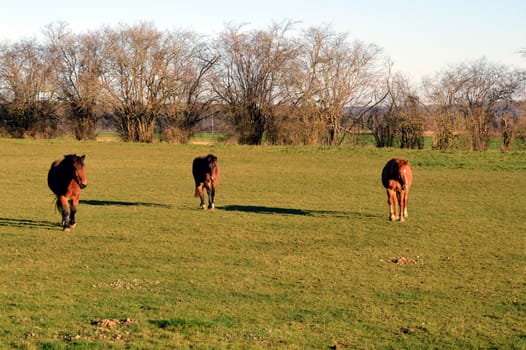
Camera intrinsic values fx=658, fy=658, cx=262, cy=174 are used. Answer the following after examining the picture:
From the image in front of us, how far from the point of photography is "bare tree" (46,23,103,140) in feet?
158

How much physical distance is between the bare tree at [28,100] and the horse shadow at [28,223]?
3583 centimetres

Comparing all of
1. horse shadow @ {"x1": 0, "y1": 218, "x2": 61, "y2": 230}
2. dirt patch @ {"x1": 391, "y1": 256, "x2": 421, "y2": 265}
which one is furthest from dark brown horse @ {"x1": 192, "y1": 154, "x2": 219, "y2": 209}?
dirt patch @ {"x1": 391, "y1": 256, "x2": 421, "y2": 265}

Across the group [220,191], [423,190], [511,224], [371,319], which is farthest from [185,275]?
[423,190]

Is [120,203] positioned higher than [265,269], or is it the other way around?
[120,203]

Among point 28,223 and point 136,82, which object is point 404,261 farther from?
point 136,82

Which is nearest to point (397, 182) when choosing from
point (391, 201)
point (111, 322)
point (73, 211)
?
point (391, 201)

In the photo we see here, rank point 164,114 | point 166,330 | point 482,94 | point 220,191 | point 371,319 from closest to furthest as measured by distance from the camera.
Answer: point 166,330 → point 371,319 → point 220,191 → point 482,94 → point 164,114

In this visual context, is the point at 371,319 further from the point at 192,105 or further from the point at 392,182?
the point at 192,105

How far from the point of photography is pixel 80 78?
48.8 meters

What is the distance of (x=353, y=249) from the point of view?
1192 centimetres

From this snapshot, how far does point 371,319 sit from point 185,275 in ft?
10.6

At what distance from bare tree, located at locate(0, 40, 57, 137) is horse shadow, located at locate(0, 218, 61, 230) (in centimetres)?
3583

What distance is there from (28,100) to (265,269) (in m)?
43.8

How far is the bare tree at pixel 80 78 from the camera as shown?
158 feet
